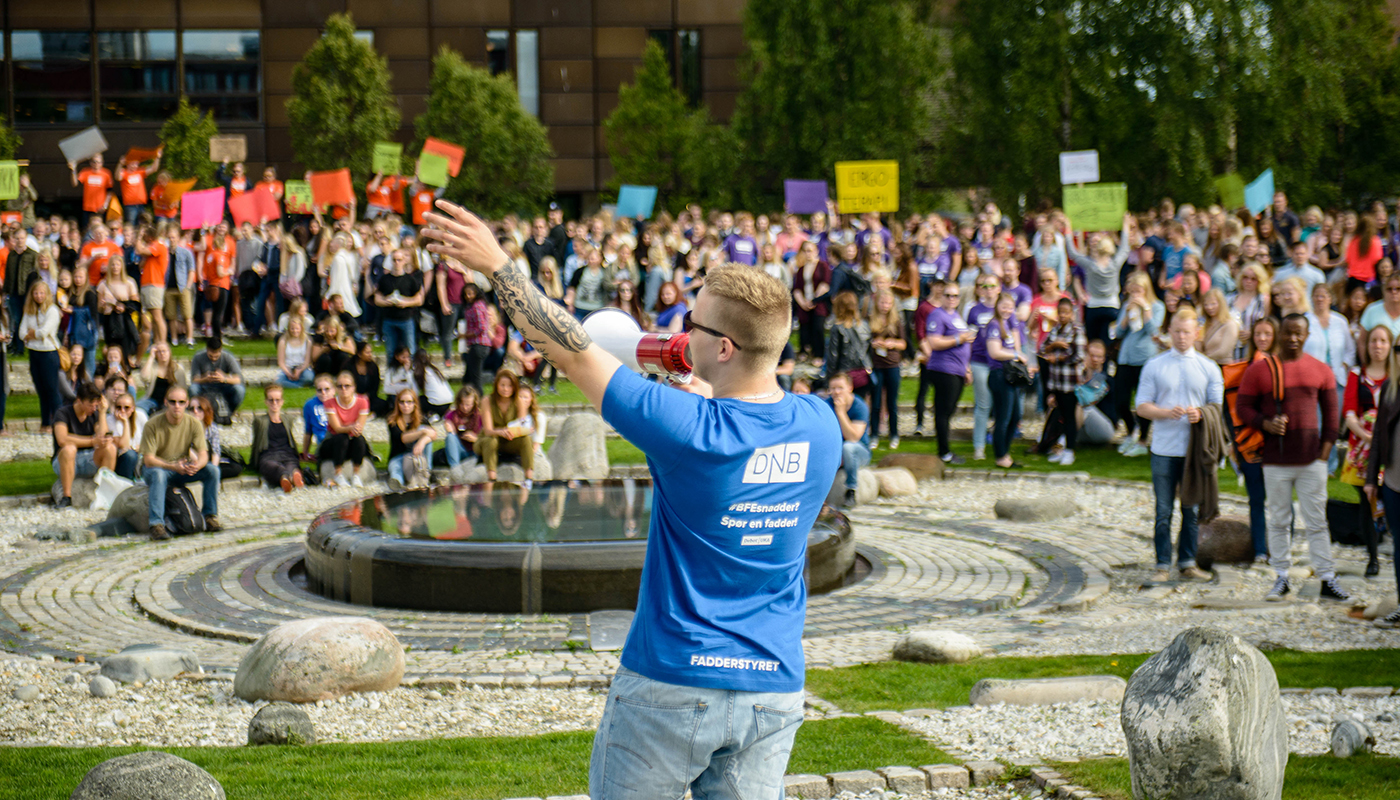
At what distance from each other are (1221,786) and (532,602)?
5732 millimetres

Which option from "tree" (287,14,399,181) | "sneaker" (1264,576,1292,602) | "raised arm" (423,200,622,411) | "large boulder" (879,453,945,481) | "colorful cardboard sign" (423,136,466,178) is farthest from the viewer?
"tree" (287,14,399,181)

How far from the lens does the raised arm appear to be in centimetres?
331

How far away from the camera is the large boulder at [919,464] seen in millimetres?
16328

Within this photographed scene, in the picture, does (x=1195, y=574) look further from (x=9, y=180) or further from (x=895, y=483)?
(x=9, y=180)

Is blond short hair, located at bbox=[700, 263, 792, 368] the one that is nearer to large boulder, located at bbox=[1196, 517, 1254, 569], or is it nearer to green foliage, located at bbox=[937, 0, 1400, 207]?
large boulder, located at bbox=[1196, 517, 1254, 569]

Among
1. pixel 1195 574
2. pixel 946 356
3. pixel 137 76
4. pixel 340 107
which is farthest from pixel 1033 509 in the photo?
pixel 137 76

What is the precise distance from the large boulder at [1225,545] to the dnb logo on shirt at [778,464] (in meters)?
9.12

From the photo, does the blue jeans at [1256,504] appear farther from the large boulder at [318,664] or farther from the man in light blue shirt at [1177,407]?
the large boulder at [318,664]

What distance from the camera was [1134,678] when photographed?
591 centimetres

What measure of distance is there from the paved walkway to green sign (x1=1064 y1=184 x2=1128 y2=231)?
842cm

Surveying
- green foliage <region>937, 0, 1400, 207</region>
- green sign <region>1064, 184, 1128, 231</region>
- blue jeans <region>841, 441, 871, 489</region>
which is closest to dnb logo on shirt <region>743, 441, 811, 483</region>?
blue jeans <region>841, 441, 871, 489</region>

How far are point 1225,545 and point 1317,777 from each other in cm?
596

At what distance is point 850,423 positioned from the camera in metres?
14.7

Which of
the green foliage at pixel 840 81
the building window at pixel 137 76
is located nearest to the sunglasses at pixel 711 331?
the green foliage at pixel 840 81
